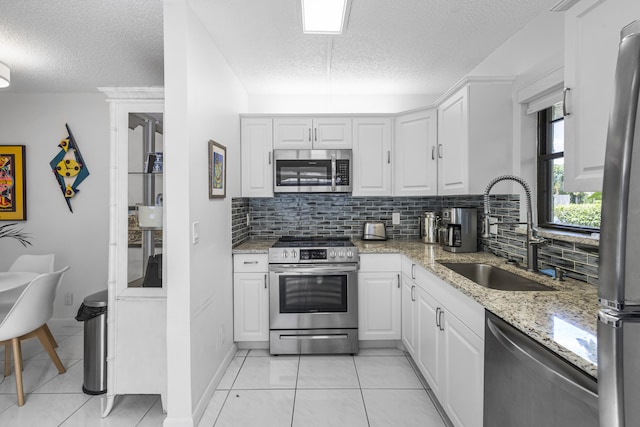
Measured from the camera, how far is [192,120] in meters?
2.02

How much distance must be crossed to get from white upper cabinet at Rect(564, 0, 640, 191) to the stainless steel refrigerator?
82cm

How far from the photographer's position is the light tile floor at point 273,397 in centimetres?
208

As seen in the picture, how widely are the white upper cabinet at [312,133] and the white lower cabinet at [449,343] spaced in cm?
142

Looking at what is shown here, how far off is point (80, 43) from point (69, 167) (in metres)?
1.67

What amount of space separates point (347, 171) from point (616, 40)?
2348mm

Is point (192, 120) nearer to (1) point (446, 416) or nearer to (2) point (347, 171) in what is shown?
(2) point (347, 171)

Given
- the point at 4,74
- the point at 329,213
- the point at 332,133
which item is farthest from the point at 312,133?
the point at 4,74

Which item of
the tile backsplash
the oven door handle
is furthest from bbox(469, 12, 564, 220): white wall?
the oven door handle

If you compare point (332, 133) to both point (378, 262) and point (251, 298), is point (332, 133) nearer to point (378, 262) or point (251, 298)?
point (378, 262)

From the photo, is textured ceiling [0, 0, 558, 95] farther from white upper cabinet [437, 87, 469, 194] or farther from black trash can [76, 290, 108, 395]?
black trash can [76, 290, 108, 395]

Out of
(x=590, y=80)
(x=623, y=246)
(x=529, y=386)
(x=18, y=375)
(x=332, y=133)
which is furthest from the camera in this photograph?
(x=332, y=133)

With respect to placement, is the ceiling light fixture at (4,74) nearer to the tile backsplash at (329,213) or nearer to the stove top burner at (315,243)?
the tile backsplash at (329,213)

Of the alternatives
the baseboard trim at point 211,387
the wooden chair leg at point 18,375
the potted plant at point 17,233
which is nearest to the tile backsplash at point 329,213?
the baseboard trim at point 211,387

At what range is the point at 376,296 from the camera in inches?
119
